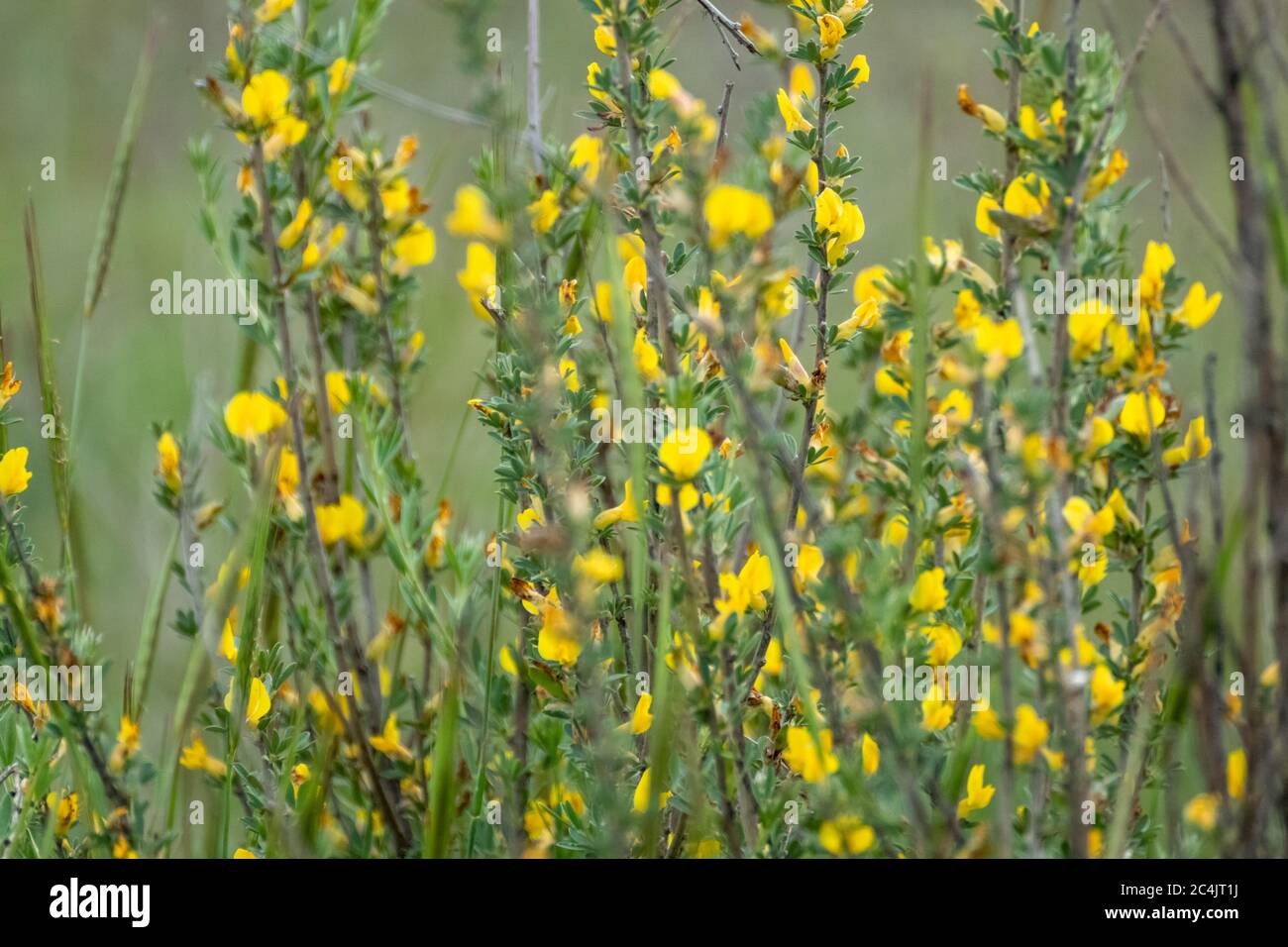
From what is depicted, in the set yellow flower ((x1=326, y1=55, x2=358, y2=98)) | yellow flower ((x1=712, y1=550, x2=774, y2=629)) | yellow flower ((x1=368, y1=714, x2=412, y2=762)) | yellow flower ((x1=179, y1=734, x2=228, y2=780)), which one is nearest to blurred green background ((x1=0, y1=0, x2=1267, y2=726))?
yellow flower ((x1=179, y1=734, x2=228, y2=780))

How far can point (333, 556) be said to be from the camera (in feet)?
5.22

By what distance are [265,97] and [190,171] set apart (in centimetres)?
335

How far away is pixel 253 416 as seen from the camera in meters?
1.37

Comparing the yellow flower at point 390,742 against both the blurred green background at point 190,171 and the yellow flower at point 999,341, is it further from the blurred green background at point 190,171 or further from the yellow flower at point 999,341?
the blurred green background at point 190,171

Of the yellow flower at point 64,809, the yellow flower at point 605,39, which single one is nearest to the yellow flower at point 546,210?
the yellow flower at point 605,39

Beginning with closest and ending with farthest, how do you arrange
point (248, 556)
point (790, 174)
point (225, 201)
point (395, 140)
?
point (790, 174) → point (248, 556) → point (225, 201) → point (395, 140)

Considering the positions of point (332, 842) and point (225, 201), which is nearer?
point (332, 842)

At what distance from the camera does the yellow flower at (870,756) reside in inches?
40.4

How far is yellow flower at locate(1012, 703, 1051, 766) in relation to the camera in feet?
2.97

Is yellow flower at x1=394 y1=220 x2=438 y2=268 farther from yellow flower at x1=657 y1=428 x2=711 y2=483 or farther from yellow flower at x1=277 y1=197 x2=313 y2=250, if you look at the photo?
yellow flower at x1=657 y1=428 x2=711 y2=483

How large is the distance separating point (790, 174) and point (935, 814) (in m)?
0.64

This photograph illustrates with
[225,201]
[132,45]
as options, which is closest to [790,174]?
[225,201]

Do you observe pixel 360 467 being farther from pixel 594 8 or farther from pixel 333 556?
pixel 594 8

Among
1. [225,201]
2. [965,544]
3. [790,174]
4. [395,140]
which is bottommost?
[965,544]
